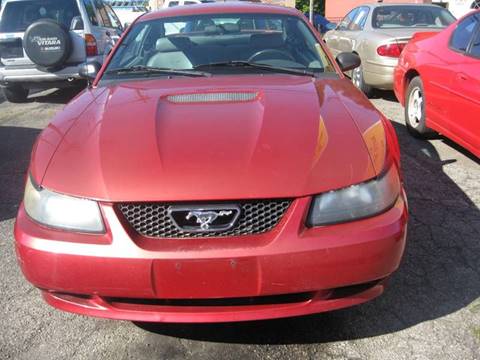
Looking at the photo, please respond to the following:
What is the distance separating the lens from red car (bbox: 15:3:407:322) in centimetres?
201

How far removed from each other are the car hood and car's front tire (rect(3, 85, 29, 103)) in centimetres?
642

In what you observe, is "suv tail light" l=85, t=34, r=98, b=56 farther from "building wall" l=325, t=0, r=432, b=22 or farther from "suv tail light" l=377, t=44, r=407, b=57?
"building wall" l=325, t=0, r=432, b=22

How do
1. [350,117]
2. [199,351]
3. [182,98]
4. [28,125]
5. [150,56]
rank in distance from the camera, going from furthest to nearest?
[28,125] < [150,56] < [182,98] < [350,117] < [199,351]

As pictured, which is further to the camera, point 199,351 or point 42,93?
point 42,93

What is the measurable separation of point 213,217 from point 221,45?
1.90m

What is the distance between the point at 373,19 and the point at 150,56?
5.53 metres

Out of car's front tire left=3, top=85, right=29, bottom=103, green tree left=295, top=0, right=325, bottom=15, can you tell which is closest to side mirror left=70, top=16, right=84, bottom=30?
car's front tire left=3, top=85, right=29, bottom=103

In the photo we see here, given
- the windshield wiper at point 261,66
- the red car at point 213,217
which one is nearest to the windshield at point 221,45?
the windshield wiper at point 261,66

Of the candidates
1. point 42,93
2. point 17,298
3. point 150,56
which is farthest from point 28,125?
point 17,298

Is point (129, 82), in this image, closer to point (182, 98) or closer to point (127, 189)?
point (182, 98)

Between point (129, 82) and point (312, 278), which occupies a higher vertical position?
point (129, 82)

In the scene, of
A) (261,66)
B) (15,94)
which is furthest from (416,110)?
(15,94)

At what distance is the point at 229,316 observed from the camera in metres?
2.11

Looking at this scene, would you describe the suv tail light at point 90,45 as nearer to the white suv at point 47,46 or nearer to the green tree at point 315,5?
the white suv at point 47,46
